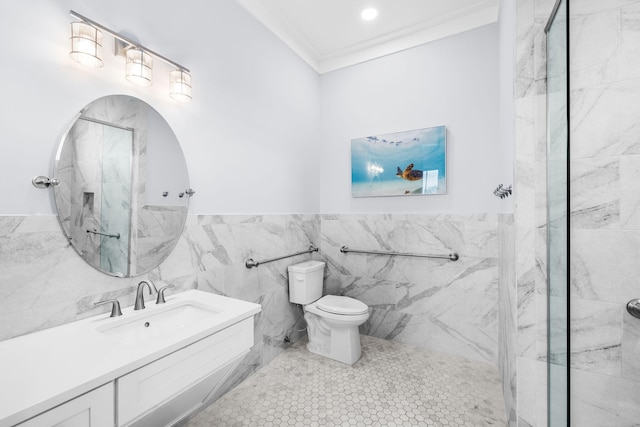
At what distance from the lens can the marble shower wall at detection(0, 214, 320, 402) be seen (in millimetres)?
1060

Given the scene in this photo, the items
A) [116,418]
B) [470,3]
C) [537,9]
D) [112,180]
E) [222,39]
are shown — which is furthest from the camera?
[470,3]

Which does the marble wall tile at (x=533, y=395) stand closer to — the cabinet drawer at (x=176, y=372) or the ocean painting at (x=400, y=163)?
the cabinet drawer at (x=176, y=372)

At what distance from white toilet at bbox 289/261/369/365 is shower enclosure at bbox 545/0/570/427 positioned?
3.90 ft

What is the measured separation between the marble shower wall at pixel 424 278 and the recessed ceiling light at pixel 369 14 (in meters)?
1.65

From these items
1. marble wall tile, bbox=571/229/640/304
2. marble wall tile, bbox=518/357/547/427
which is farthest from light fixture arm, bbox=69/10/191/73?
marble wall tile, bbox=518/357/547/427

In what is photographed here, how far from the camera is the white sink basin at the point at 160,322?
1.20 m

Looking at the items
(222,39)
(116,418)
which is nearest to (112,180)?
(116,418)

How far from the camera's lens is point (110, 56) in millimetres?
1328

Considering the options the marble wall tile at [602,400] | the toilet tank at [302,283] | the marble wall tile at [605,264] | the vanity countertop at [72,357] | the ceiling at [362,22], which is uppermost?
the ceiling at [362,22]

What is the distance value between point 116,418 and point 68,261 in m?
0.70

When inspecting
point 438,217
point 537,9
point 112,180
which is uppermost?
point 537,9

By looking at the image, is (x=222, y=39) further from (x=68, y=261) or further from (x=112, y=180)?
(x=68, y=261)

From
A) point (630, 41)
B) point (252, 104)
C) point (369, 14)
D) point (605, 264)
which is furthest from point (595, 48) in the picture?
point (252, 104)

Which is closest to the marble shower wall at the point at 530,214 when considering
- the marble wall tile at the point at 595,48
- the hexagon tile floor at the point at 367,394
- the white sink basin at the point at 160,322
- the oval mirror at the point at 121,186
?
the marble wall tile at the point at 595,48
